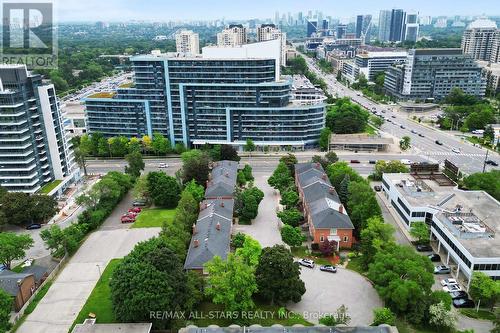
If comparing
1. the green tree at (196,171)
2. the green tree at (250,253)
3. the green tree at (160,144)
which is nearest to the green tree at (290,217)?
the green tree at (250,253)

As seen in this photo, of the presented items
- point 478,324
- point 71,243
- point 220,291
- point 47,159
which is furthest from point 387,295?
point 47,159

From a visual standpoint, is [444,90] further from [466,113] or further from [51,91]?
[51,91]

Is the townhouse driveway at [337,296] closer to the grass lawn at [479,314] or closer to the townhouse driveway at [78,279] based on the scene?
the grass lawn at [479,314]

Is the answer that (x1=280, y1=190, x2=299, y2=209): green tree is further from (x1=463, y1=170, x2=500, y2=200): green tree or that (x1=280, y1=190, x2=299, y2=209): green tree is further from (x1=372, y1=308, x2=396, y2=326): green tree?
(x1=463, y1=170, x2=500, y2=200): green tree

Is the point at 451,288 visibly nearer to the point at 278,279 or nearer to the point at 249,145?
the point at 278,279

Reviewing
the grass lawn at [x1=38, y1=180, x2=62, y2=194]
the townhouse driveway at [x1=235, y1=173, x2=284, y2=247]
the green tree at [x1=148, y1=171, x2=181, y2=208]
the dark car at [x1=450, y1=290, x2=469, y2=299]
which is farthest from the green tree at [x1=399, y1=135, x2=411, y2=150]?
the grass lawn at [x1=38, y1=180, x2=62, y2=194]

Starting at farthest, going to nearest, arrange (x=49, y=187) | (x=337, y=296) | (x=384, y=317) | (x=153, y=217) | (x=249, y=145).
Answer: (x=249, y=145) < (x=49, y=187) < (x=153, y=217) < (x=337, y=296) < (x=384, y=317)

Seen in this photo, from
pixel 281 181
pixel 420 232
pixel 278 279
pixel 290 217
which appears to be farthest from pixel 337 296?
pixel 281 181
